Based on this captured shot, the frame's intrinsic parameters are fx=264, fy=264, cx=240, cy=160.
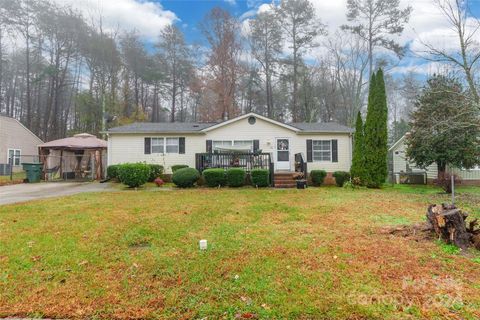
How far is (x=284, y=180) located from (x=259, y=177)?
160 cm

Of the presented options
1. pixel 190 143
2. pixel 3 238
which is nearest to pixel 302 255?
pixel 3 238

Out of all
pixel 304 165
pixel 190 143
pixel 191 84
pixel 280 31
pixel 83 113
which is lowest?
pixel 304 165

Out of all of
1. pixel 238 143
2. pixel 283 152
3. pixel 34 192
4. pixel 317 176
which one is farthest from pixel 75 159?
pixel 317 176

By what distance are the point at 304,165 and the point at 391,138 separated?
23536 mm

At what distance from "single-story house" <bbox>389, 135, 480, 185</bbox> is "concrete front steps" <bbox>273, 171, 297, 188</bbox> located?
727 cm

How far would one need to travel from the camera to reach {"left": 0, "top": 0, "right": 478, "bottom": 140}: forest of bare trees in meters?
22.5

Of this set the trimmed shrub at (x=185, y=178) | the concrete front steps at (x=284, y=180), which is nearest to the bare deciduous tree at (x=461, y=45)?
the concrete front steps at (x=284, y=180)

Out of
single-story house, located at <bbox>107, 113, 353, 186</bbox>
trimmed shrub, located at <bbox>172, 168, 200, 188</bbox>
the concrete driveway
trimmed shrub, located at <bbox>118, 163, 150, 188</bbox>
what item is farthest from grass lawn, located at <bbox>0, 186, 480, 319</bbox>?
single-story house, located at <bbox>107, 113, 353, 186</bbox>

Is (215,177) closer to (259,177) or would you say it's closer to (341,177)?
(259,177)

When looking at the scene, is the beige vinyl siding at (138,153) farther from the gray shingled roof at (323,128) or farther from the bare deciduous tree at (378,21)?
the bare deciduous tree at (378,21)

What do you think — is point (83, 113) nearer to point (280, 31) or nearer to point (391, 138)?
point (280, 31)

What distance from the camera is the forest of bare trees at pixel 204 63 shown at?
73.7 ft

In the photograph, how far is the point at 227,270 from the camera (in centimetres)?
334

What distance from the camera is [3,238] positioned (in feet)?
14.7
